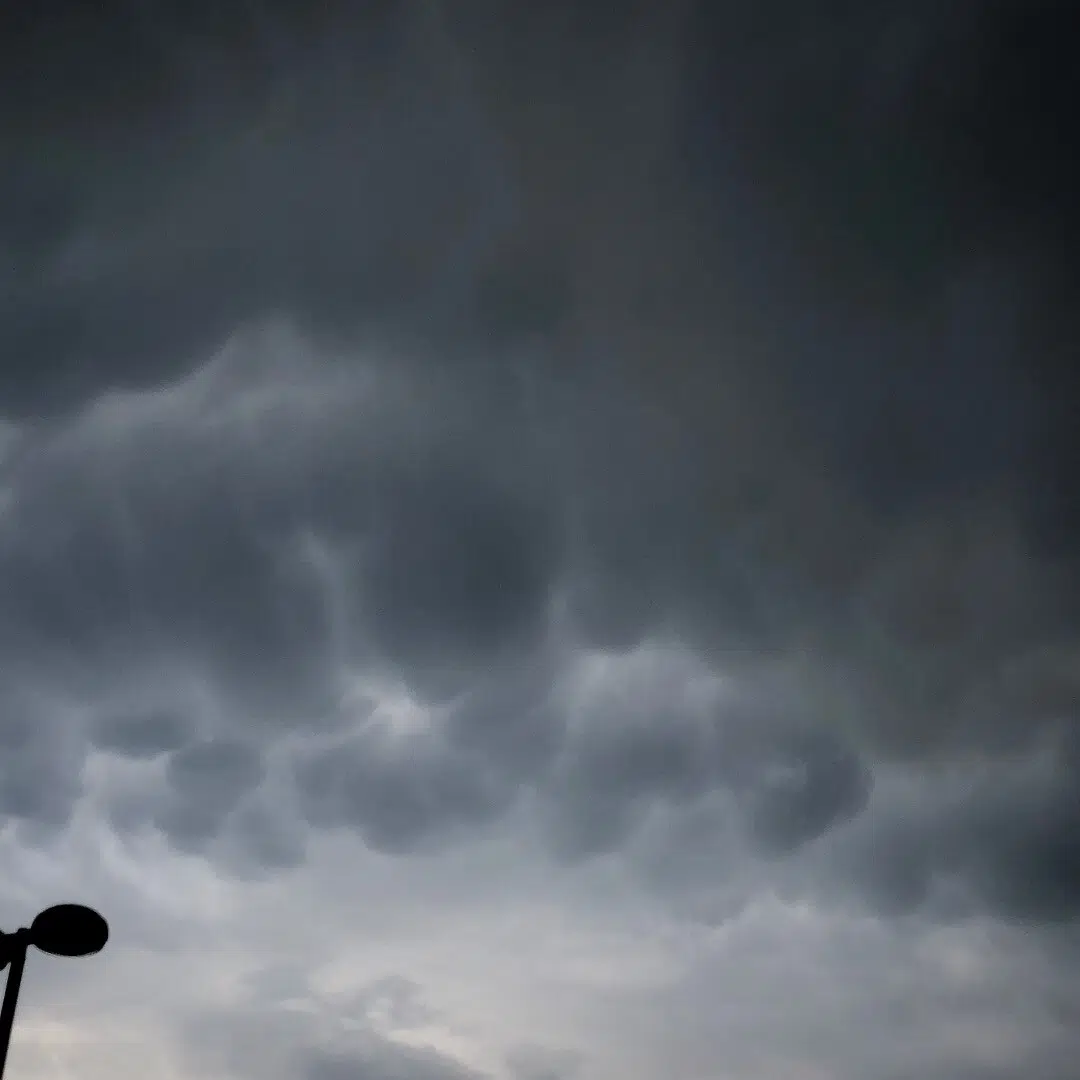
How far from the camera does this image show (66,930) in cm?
1268

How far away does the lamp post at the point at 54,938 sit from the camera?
1266 centimetres

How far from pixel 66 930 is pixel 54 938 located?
16 centimetres

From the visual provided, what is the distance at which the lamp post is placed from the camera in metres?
12.7

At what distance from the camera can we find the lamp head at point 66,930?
12656mm

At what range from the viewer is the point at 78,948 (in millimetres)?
12781

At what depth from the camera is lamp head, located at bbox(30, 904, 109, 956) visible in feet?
41.5

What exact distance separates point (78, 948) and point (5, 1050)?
1.37 meters

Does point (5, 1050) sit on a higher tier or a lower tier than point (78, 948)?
lower

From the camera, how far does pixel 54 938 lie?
12.7 m

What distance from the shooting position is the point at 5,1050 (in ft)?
41.4
